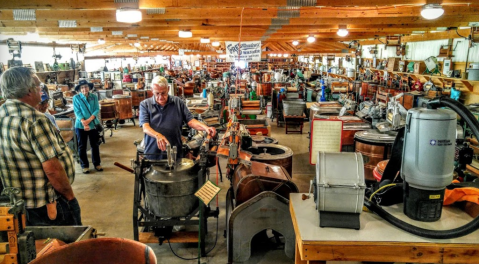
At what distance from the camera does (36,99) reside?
8.41 feet

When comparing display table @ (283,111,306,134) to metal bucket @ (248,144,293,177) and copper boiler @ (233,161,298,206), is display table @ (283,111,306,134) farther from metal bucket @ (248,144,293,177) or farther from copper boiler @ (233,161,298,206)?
copper boiler @ (233,161,298,206)

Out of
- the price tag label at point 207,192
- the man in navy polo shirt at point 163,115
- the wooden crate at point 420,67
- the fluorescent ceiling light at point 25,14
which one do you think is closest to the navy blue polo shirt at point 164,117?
the man in navy polo shirt at point 163,115

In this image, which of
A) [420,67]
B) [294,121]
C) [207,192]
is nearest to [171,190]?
[207,192]

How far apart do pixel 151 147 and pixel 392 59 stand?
983cm

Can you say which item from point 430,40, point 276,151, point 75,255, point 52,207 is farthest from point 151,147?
point 430,40

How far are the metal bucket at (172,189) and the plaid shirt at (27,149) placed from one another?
97 cm

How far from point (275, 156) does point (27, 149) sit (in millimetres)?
2992

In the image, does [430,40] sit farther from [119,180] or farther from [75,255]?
[75,255]

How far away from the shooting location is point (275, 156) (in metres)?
4.68

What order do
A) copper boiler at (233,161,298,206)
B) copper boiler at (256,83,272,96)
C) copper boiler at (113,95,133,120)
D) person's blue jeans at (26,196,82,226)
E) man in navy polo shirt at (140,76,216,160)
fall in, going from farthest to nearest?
1. copper boiler at (256,83,272,96)
2. copper boiler at (113,95,133,120)
3. man in navy polo shirt at (140,76,216,160)
4. copper boiler at (233,161,298,206)
5. person's blue jeans at (26,196,82,226)

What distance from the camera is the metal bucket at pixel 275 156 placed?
179 inches

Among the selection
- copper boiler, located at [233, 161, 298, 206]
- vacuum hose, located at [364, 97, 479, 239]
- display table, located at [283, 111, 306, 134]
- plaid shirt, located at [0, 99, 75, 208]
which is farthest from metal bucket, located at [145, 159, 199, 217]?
display table, located at [283, 111, 306, 134]

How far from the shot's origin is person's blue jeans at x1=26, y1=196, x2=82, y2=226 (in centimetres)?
265

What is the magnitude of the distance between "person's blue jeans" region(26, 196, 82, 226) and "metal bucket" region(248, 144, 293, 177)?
2.30 meters
